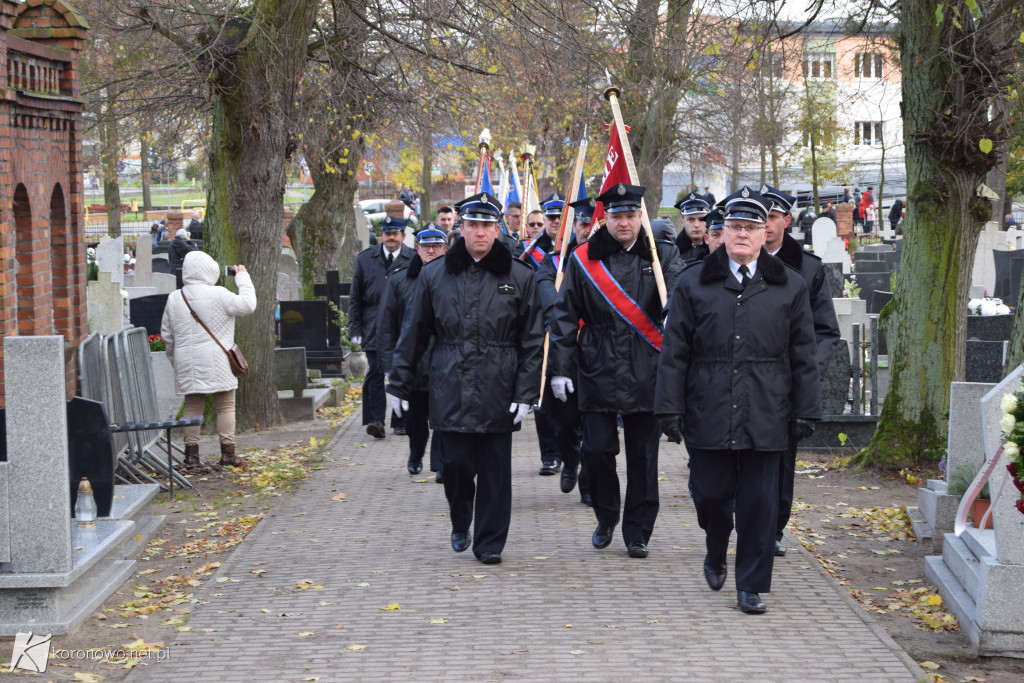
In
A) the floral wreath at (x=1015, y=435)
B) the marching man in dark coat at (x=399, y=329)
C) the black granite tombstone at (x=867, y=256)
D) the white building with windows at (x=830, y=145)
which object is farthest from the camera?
the white building with windows at (x=830, y=145)

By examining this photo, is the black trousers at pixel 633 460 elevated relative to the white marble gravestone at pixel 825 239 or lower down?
lower down

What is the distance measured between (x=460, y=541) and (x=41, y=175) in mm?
4316

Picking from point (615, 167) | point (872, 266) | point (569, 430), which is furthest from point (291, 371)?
point (872, 266)

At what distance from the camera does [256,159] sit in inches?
515

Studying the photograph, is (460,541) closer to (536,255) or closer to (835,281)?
(536,255)

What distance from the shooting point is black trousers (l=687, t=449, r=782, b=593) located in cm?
650

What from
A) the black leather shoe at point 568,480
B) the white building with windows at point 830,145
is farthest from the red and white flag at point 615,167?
the white building with windows at point 830,145

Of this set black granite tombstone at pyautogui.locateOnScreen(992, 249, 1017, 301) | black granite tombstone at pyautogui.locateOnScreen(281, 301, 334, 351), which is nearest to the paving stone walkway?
black granite tombstone at pyautogui.locateOnScreen(281, 301, 334, 351)

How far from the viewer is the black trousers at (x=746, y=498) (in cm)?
650

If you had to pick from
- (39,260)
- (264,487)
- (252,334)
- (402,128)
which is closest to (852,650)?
(264,487)

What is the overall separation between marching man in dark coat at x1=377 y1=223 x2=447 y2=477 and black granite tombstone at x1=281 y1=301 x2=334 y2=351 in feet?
21.7

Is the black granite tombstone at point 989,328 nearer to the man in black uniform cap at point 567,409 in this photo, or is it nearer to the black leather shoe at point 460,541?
the man in black uniform cap at point 567,409

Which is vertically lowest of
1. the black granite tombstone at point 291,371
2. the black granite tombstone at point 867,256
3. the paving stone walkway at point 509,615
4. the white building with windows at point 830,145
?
the paving stone walkway at point 509,615

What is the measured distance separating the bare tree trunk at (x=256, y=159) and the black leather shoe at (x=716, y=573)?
7.51 m
